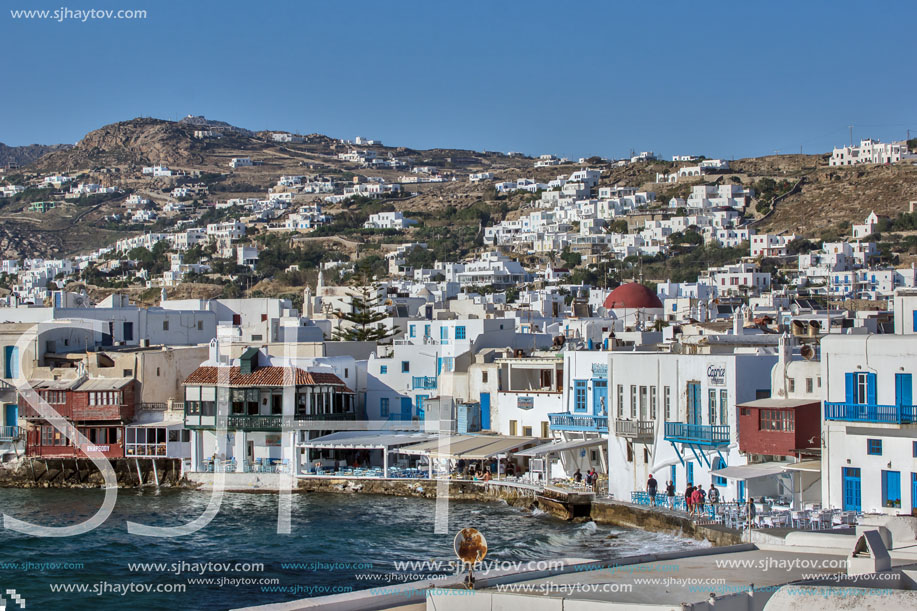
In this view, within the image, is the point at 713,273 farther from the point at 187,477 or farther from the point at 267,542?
the point at 267,542

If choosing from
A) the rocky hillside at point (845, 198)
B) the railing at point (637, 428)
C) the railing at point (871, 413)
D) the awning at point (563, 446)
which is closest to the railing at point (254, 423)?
the awning at point (563, 446)

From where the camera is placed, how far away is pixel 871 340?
82.6ft

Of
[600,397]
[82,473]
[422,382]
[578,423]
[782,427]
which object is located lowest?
[82,473]

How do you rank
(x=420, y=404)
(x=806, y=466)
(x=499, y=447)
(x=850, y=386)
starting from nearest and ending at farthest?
(x=850, y=386) < (x=806, y=466) < (x=499, y=447) < (x=420, y=404)

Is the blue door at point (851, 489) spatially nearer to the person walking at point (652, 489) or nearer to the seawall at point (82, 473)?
the person walking at point (652, 489)

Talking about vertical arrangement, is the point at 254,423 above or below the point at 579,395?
below

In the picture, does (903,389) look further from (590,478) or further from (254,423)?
(254,423)

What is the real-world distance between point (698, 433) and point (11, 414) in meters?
26.2

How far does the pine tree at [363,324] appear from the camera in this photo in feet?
191

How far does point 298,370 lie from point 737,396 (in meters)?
17.4

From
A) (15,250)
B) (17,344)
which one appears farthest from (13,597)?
(15,250)

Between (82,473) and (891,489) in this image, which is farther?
(82,473)

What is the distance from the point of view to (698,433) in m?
30.3

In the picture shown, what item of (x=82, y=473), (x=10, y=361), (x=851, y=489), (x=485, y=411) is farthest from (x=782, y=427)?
(x=10, y=361)
